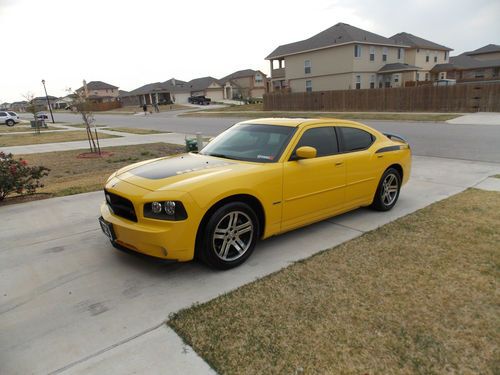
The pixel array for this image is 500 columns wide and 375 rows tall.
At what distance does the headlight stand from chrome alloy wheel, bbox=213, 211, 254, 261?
1.37 feet

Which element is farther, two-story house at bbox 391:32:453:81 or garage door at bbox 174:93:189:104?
garage door at bbox 174:93:189:104

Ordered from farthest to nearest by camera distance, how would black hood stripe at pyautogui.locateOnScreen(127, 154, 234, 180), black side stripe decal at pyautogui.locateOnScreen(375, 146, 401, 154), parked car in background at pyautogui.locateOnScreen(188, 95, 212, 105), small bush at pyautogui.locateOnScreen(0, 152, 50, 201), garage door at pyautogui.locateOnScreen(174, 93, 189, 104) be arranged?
1. garage door at pyautogui.locateOnScreen(174, 93, 189, 104)
2. parked car in background at pyautogui.locateOnScreen(188, 95, 212, 105)
3. small bush at pyautogui.locateOnScreen(0, 152, 50, 201)
4. black side stripe decal at pyautogui.locateOnScreen(375, 146, 401, 154)
5. black hood stripe at pyautogui.locateOnScreen(127, 154, 234, 180)

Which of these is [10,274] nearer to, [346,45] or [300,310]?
[300,310]

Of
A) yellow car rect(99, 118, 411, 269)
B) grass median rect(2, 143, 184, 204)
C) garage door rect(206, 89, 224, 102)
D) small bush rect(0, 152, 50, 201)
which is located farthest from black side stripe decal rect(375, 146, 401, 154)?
garage door rect(206, 89, 224, 102)

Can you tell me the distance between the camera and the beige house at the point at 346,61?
38.0 metres

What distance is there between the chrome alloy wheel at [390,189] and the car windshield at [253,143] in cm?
195

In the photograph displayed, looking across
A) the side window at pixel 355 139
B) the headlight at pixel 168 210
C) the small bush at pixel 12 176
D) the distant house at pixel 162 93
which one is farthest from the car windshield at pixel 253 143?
the distant house at pixel 162 93

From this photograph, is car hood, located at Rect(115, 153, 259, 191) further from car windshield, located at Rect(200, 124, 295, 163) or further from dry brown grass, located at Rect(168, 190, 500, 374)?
dry brown grass, located at Rect(168, 190, 500, 374)

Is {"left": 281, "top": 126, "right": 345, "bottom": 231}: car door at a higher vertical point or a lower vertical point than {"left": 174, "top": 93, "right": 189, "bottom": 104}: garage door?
higher

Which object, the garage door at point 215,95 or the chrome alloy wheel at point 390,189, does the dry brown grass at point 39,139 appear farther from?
the garage door at point 215,95

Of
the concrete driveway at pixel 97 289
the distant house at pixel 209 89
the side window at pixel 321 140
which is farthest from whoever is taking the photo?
the distant house at pixel 209 89

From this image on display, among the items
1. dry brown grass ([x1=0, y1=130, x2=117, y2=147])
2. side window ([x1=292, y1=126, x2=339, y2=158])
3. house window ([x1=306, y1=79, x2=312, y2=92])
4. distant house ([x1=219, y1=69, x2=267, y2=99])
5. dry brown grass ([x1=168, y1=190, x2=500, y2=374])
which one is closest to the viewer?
dry brown grass ([x1=168, y1=190, x2=500, y2=374])

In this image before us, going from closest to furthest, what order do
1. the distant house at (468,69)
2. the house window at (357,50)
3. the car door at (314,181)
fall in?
1. the car door at (314,181)
2. the house window at (357,50)
3. the distant house at (468,69)

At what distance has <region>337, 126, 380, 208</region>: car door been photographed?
16.6ft
